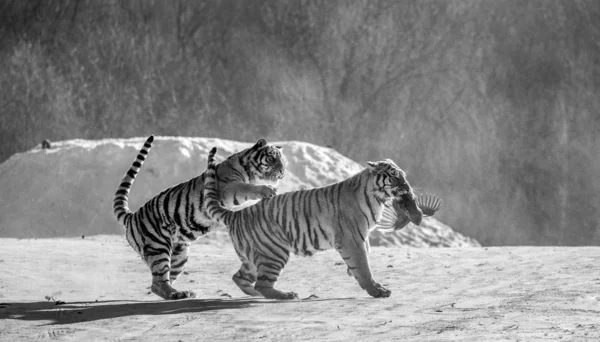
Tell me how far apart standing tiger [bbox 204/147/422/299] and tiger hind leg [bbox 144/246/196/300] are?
1.58 ft

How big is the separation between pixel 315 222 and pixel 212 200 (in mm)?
776

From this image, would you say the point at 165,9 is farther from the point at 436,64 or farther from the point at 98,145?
the point at 98,145

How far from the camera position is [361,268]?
21.8 feet

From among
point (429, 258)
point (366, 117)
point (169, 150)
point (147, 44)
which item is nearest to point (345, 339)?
point (429, 258)

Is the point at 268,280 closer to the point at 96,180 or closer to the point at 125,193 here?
the point at 125,193

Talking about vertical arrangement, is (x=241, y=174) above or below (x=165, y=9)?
below

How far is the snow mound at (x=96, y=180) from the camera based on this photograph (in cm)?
1438

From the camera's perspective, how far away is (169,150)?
14.8 metres

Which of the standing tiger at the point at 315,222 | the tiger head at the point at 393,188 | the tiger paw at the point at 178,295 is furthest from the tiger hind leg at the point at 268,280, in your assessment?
the tiger head at the point at 393,188

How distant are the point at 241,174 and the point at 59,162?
8.14 metres

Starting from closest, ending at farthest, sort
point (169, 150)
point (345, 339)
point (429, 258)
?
point (345, 339)
point (429, 258)
point (169, 150)

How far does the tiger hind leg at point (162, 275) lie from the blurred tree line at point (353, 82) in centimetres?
1608

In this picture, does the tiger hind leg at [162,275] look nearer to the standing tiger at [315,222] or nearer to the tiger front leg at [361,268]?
the standing tiger at [315,222]

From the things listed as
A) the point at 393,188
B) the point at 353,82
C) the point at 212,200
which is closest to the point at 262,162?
the point at 212,200
